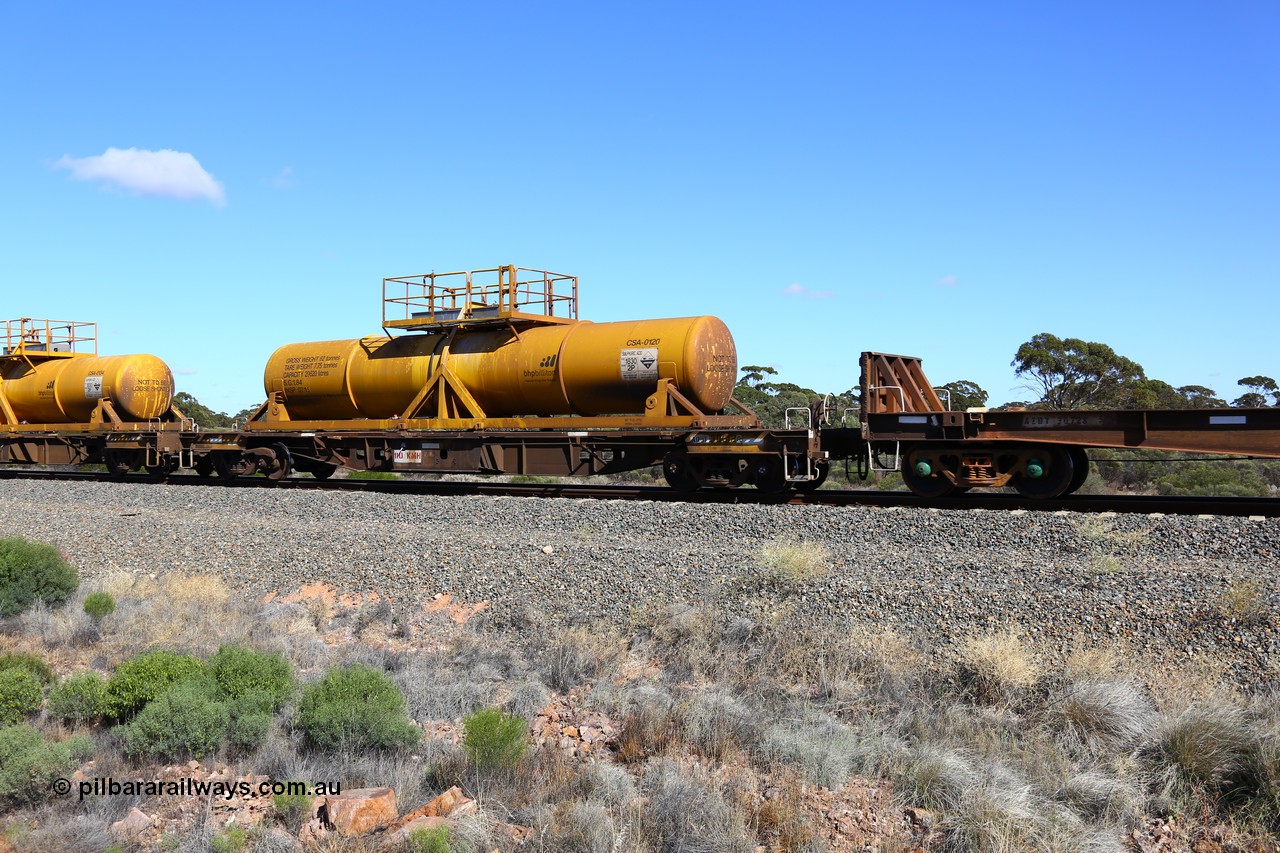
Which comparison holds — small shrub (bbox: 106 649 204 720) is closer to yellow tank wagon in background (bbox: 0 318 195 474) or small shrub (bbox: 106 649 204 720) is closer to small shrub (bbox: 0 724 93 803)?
small shrub (bbox: 0 724 93 803)

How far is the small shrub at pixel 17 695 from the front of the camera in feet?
24.6

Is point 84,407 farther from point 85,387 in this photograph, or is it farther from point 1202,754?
point 1202,754

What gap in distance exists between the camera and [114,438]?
25.8 metres

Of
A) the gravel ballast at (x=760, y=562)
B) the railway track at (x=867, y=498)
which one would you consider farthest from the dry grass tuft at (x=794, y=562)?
the railway track at (x=867, y=498)

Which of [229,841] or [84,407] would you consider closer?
[229,841]

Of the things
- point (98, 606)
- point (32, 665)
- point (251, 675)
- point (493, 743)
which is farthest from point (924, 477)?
point (32, 665)

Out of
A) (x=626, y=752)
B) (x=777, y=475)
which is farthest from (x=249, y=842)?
(x=777, y=475)

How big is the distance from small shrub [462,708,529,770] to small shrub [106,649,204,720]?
8.34 feet

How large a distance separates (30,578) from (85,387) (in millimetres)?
17760

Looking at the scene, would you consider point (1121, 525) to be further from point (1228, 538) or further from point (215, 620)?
point (215, 620)

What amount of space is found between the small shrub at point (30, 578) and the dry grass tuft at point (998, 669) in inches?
373

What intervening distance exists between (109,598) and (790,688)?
7.44 m

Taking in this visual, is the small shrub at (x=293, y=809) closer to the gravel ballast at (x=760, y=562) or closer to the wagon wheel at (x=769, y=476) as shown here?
the gravel ballast at (x=760, y=562)

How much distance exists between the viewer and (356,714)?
23.3ft
